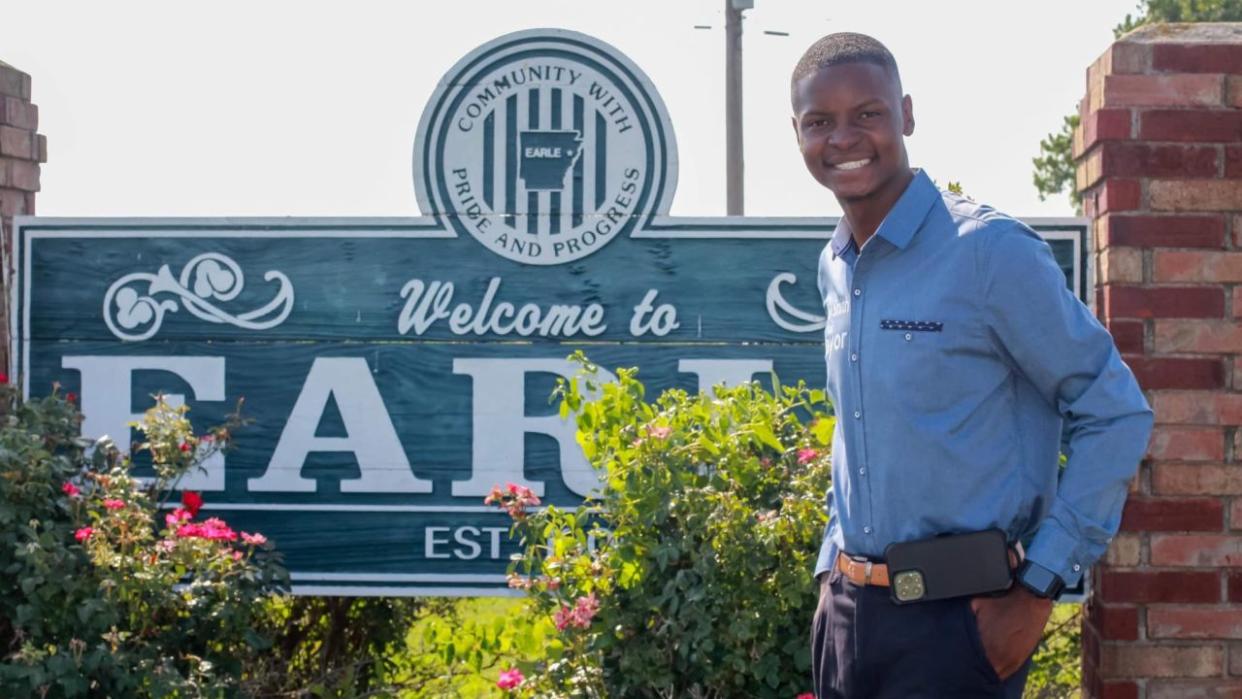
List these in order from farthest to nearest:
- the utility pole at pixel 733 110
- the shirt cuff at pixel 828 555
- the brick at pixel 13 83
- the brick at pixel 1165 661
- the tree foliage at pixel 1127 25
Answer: the tree foliage at pixel 1127 25 → the utility pole at pixel 733 110 → the brick at pixel 13 83 → the brick at pixel 1165 661 → the shirt cuff at pixel 828 555

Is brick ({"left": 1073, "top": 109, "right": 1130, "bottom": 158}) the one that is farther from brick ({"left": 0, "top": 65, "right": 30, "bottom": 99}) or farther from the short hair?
brick ({"left": 0, "top": 65, "right": 30, "bottom": 99})

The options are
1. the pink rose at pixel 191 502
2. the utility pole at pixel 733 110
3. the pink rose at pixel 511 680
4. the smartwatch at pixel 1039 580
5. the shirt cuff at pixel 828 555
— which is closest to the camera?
the smartwatch at pixel 1039 580

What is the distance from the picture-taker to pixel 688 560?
404 centimetres

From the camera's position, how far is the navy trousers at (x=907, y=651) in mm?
2594

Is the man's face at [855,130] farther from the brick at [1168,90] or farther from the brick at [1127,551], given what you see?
the brick at [1127,551]

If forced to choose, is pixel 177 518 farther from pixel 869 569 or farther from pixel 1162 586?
pixel 1162 586

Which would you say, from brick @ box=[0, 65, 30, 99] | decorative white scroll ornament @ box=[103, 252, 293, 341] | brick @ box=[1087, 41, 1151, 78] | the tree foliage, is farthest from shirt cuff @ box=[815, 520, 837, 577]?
the tree foliage

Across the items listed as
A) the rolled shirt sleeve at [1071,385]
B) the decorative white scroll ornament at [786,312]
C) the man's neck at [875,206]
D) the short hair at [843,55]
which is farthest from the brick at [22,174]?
the rolled shirt sleeve at [1071,385]

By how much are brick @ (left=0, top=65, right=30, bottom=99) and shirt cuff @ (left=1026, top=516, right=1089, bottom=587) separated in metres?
4.08

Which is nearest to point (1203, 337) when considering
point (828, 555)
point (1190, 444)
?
point (1190, 444)

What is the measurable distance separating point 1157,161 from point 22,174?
147 inches

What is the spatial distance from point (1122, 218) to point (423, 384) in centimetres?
229

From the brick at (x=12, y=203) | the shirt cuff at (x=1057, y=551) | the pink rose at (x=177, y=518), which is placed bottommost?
the pink rose at (x=177, y=518)

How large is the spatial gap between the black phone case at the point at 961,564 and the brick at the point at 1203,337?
212 cm
